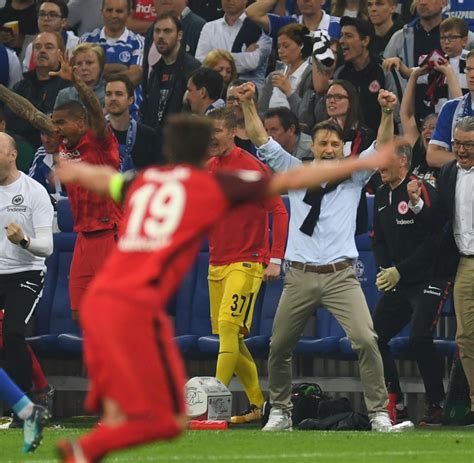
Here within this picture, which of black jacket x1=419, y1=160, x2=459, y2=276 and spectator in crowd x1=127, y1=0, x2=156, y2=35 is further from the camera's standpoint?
spectator in crowd x1=127, y1=0, x2=156, y2=35

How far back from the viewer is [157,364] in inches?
257

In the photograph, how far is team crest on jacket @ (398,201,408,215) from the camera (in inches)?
495

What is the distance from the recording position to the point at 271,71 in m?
16.5

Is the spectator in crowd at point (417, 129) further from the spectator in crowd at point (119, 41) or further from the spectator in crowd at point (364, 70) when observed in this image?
the spectator in crowd at point (119, 41)

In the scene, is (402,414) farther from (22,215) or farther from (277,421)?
(22,215)

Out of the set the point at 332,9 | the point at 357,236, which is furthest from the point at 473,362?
the point at 332,9

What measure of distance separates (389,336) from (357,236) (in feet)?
4.95

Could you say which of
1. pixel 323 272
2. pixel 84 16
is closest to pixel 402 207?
pixel 323 272

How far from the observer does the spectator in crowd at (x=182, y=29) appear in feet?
54.0

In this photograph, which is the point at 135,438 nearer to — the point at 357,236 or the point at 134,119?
the point at 357,236

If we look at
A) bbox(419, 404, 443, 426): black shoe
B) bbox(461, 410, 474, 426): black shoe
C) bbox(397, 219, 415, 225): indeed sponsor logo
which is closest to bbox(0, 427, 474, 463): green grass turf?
bbox(461, 410, 474, 426): black shoe

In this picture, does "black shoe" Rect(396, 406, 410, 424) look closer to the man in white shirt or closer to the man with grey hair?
the man with grey hair

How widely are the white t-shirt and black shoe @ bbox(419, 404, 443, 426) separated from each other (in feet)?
11.5

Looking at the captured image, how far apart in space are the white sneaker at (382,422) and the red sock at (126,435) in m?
5.35
